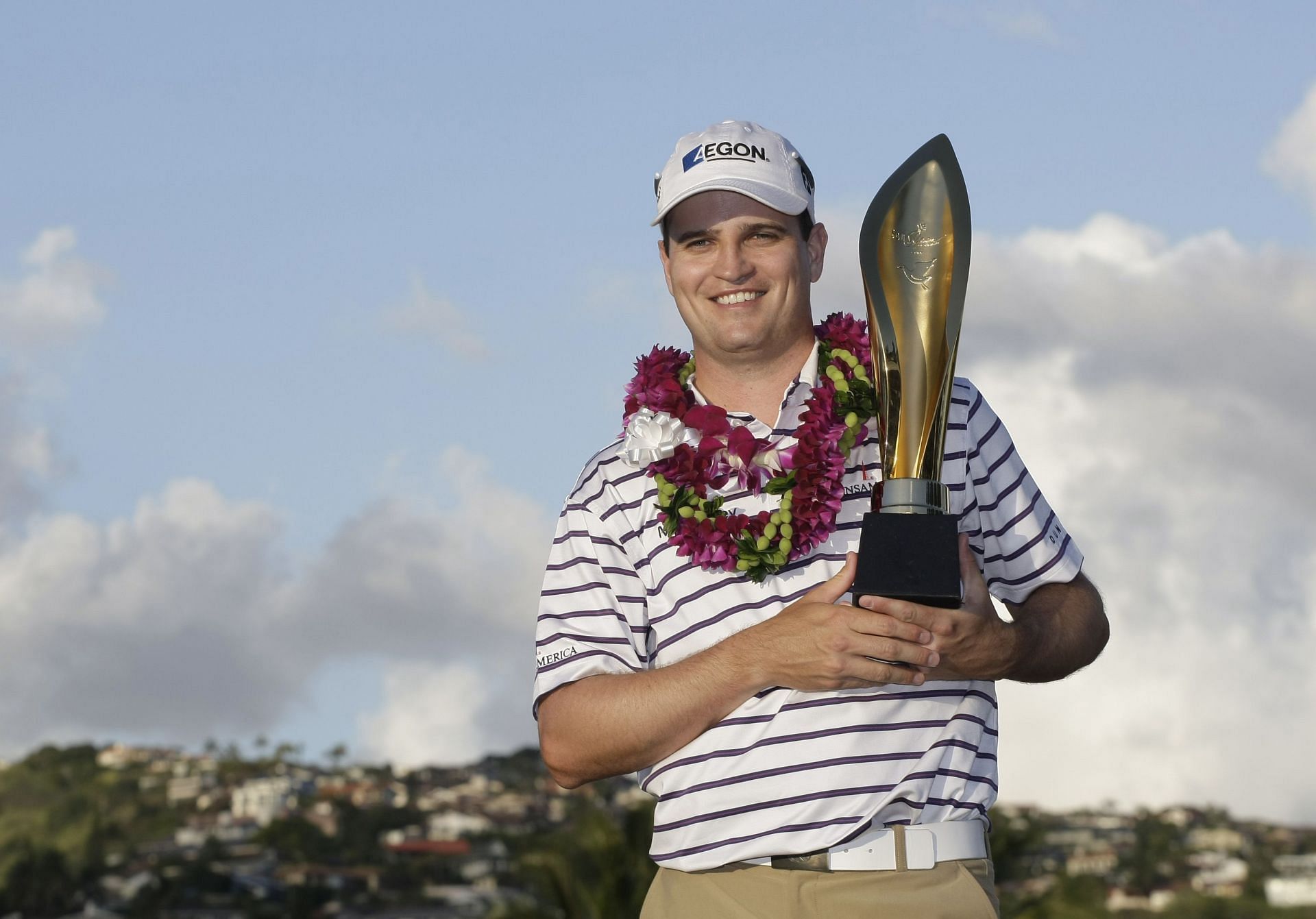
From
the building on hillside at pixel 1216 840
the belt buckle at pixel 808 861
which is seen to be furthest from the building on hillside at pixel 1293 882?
the belt buckle at pixel 808 861

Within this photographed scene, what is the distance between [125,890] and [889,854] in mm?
48081

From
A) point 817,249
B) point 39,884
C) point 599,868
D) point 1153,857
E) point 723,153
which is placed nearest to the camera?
point 723,153

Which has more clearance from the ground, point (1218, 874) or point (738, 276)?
point (1218, 874)

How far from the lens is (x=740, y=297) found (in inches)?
161

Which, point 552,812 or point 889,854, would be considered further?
point 552,812

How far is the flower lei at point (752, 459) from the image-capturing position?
12.8 ft

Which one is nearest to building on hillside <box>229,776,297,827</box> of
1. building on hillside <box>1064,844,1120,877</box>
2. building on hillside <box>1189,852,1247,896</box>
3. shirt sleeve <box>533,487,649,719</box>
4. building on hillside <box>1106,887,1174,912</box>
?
building on hillside <box>1064,844,1120,877</box>

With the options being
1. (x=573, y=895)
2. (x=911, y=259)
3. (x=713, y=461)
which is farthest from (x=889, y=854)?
(x=573, y=895)

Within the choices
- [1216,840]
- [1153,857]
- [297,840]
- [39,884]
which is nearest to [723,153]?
[1153,857]

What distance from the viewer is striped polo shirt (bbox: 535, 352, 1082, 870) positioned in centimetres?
369

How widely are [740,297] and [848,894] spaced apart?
1375 millimetres

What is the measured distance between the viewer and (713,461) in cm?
412

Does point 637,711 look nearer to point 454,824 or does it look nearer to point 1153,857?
point 1153,857

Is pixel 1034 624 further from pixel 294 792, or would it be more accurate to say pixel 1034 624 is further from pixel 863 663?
pixel 294 792
